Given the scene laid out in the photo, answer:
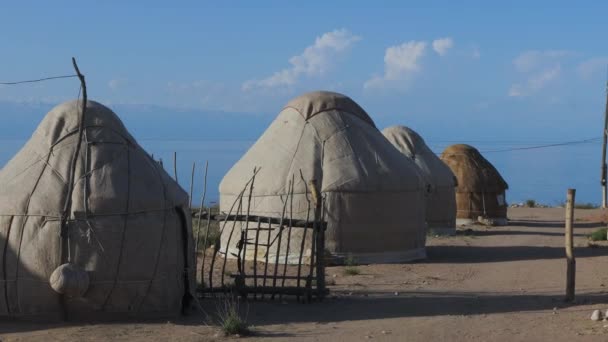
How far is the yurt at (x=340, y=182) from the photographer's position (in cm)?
1636

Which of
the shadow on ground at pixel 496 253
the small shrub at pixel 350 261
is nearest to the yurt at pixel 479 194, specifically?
the shadow on ground at pixel 496 253

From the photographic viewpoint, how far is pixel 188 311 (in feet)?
34.8

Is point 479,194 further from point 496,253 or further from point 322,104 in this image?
point 322,104

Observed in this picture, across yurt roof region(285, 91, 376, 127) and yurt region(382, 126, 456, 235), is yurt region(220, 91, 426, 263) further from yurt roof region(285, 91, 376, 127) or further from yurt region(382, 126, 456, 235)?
yurt region(382, 126, 456, 235)

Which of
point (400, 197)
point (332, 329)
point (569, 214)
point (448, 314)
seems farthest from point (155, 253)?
point (400, 197)

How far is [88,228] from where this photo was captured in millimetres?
9750

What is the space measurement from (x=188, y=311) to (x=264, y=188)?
627 cm

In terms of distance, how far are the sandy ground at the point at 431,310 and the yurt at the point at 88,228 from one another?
300mm

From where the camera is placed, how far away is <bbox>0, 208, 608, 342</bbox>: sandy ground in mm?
9328

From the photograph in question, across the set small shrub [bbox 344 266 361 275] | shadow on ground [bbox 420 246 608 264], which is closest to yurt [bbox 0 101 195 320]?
small shrub [bbox 344 266 361 275]

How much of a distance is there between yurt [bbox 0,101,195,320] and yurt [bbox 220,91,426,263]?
5615mm

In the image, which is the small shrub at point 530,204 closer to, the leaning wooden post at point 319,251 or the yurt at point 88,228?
the leaning wooden post at point 319,251

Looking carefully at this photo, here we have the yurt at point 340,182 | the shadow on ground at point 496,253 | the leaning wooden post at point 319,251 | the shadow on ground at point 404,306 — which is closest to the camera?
the shadow on ground at point 404,306

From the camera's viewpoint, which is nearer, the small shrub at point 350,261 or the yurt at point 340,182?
the small shrub at point 350,261
